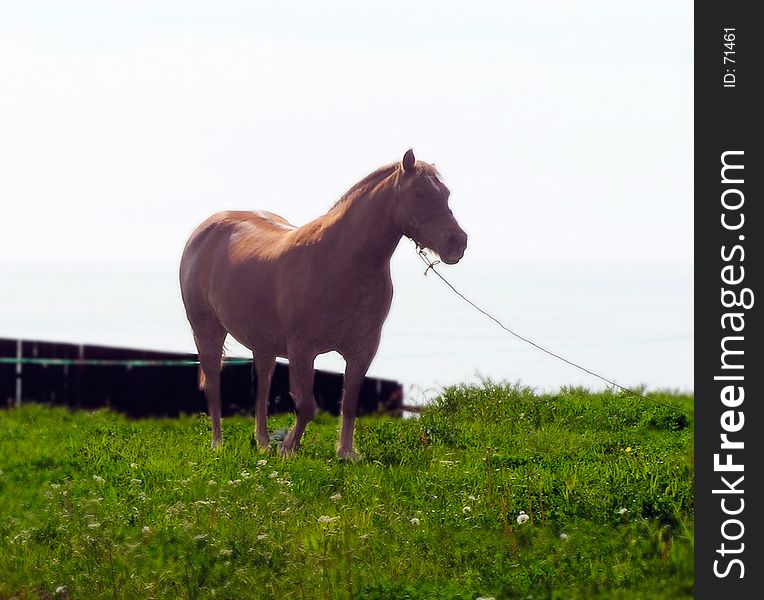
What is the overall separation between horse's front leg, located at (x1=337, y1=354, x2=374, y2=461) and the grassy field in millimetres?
228

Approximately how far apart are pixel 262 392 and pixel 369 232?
245cm

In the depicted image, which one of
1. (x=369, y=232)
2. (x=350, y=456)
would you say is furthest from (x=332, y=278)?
(x=350, y=456)

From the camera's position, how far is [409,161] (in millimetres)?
9227

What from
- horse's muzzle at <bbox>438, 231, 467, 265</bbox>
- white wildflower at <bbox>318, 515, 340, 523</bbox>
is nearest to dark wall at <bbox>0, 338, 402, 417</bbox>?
horse's muzzle at <bbox>438, 231, 467, 265</bbox>

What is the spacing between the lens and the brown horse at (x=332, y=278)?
925 centimetres

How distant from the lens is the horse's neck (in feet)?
31.3

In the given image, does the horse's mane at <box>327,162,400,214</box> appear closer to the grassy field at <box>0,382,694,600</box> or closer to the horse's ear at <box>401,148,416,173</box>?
the horse's ear at <box>401,148,416,173</box>

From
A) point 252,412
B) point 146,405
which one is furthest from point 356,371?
point 146,405

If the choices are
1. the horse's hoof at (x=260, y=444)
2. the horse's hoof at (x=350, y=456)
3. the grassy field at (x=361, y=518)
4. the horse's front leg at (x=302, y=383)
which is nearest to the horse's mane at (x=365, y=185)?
the horse's front leg at (x=302, y=383)

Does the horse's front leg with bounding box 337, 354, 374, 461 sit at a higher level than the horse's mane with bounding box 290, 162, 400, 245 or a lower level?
lower

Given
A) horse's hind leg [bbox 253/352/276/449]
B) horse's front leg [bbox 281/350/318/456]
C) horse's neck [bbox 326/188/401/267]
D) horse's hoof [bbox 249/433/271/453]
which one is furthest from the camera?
horse's hind leg [bbox 253/352/276/449]

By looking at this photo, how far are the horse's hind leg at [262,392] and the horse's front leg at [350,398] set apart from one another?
3.78ft

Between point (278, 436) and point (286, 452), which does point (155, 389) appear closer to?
point (278, 436)

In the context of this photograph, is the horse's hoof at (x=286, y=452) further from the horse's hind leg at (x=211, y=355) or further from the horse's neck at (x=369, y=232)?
the horse's neck at (x=369, y=232)
